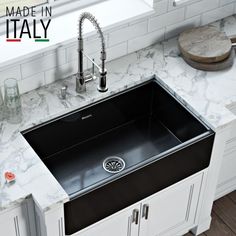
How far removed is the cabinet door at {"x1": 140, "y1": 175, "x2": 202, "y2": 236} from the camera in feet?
9.71

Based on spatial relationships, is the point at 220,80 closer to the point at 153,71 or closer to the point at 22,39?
the point at 153,71

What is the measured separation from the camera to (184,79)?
312 centimetres

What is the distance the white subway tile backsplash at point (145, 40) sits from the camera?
3.26 meters

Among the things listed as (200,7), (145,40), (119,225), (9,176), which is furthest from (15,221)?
(200,7)

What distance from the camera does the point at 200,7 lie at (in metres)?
3.41

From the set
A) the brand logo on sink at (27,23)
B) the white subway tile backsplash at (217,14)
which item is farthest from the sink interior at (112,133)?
the white subway tile backsplash at (217,14)

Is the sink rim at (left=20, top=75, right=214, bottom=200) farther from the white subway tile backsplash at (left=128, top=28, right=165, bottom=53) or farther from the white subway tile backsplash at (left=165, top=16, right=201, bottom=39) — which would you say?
the white subway tile backsplash at (left=165, top=16, right=201, bottom=39)

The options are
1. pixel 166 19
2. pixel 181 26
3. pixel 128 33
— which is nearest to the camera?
pixel 128 33

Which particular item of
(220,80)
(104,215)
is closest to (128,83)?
(220,80)

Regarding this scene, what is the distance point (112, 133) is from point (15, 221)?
82cm

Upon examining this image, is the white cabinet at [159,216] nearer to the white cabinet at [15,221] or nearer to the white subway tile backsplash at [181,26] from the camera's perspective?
the white cabinet at [15,221]

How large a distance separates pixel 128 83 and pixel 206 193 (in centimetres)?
74

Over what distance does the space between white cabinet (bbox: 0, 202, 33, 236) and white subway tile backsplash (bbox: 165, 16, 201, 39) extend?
4.57 ft

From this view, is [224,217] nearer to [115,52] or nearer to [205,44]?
[205,44]
